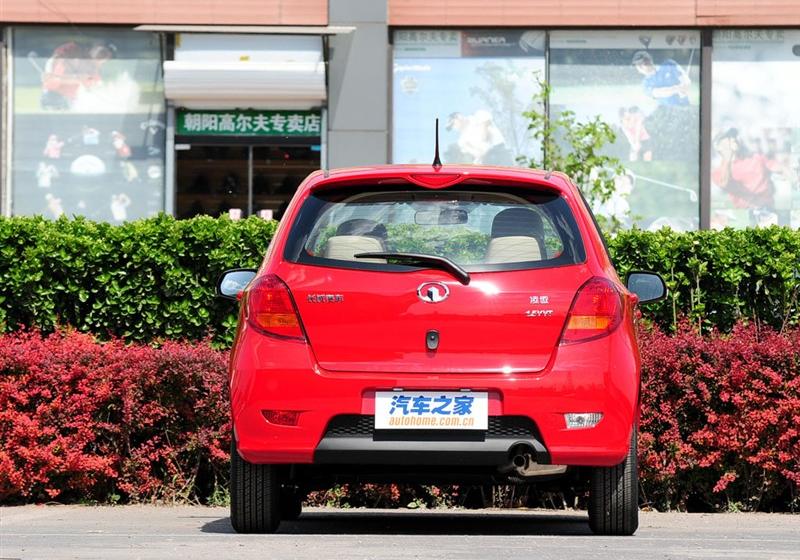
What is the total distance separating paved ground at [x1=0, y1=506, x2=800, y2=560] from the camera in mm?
6281

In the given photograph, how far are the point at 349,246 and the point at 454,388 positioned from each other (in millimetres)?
787

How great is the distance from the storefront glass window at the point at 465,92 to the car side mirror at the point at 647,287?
38.7 feet

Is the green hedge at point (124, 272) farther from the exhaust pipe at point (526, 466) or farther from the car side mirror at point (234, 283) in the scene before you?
the exhaust pipe at point (526, 466)

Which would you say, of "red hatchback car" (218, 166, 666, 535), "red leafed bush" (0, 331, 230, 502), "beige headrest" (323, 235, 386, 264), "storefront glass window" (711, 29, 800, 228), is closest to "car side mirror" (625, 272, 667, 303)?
"red hatchback car" (218, 166, 666, 535)

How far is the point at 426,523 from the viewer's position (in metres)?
8.19

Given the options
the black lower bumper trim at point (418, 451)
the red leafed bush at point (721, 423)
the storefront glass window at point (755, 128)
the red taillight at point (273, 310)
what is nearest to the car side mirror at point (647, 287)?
the black lower bumper trim at point (418, 451)

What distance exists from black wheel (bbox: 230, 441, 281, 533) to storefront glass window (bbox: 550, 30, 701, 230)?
12769 mm

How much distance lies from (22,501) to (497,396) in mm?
→ 4345

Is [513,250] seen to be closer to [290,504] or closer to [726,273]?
[290,504]

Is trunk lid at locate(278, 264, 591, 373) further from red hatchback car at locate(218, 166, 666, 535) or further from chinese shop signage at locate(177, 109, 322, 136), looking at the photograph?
chinese shop signage at locate(177, 109, 322, 136)

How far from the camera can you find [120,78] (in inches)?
763

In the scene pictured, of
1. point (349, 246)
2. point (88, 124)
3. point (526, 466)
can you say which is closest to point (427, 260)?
point (349, 246)

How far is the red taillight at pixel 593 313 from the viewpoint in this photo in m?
6.48

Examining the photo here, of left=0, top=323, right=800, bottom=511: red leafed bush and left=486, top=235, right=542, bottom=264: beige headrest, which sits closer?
left=486, top=235, right=542, bottom=264: beige headrest
